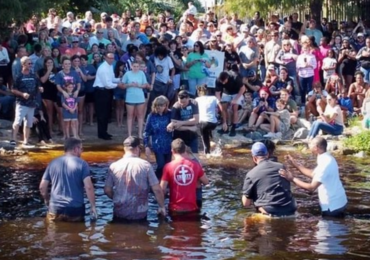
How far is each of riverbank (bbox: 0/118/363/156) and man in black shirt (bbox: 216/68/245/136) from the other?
0.33 metres

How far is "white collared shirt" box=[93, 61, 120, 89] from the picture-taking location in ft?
66.0

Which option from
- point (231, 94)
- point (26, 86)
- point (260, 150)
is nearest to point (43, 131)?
point (26, 86)

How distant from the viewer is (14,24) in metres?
21.3

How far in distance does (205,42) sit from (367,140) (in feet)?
20.3

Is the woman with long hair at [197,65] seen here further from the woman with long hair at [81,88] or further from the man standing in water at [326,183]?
the man standing in water at [326,183]

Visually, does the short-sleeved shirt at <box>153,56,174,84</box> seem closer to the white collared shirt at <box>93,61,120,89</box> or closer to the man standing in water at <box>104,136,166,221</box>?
the white collared shirt at <box>93,61,120,89</box>

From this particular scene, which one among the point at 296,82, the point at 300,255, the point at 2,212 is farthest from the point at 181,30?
the point at 300,255

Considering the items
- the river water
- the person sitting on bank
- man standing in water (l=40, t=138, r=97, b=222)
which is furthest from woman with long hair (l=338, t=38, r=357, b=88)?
man standing in water (l=40, t=138, r=97, b=222)

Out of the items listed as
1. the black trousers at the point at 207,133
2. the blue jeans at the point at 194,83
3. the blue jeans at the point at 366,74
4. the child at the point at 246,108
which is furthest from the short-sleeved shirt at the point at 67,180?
the blue jeans at the point at 366,74

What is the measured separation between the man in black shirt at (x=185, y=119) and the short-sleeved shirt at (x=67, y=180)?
9.17 ft

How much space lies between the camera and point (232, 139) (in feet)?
68.1

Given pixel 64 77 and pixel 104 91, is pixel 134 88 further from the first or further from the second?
pixel 64 77

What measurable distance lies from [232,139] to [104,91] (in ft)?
10.9

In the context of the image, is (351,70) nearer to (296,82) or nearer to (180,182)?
(296,82)
